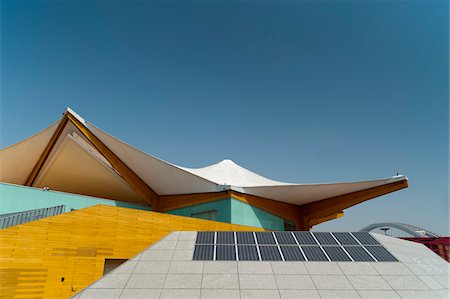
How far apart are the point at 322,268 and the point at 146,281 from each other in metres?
4.41

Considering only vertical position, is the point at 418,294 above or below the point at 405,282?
below

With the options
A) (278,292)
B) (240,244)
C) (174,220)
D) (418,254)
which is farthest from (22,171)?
(418,254)

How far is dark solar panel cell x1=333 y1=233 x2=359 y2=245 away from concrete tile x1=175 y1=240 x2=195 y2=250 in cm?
467

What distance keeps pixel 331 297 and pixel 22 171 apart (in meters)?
25.6

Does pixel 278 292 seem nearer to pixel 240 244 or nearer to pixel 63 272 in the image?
pixel 240 244

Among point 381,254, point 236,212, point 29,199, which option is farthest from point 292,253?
point 29,199

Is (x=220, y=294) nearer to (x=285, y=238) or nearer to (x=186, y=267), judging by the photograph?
(x=186, y=267)

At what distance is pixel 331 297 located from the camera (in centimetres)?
649

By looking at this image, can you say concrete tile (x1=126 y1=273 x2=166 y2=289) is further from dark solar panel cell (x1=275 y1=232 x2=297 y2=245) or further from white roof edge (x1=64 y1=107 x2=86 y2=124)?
white roof edge (x1=64 y1=107 x2=86 y2=124)

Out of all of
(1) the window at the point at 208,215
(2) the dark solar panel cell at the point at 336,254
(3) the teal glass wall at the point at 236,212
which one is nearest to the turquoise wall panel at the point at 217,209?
(3) the teal glass wall at the point at 236,212

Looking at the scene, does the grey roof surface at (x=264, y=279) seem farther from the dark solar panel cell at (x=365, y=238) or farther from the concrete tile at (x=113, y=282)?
the dark solar panel cell at (x=365, y=238)

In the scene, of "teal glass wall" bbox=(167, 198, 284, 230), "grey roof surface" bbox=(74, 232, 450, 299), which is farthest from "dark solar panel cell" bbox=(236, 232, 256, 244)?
"teal glass wall" bbox=(167, 198, 284, 230)

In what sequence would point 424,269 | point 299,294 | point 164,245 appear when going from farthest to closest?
point 164,245
point 424,269
point 299,294

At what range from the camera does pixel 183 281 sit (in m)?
6.91
